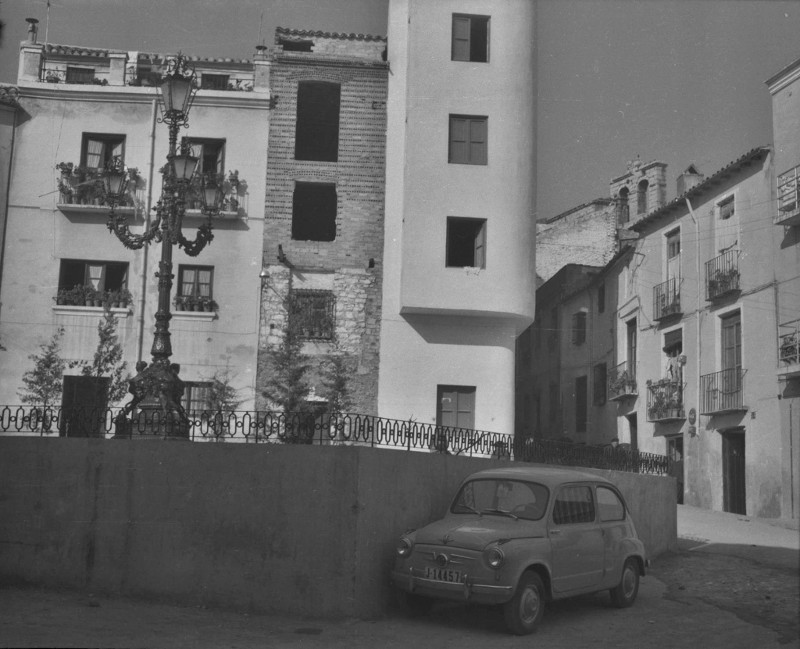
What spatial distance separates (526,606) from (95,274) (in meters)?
17.1

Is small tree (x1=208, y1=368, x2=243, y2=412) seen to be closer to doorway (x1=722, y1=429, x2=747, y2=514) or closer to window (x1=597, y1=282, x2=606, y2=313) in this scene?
doorway (x1=722, y1=429, x2=747, y2=514)

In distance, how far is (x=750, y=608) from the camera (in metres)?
12.1

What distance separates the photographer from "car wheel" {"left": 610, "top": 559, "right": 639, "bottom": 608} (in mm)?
12578

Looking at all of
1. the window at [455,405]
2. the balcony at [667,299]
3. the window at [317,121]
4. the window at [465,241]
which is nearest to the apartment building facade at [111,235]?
the window at [317,121]

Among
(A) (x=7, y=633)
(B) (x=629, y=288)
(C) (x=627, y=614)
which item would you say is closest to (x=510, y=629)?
(C) (x=627, y=614)

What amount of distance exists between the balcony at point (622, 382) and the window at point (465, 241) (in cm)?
1152

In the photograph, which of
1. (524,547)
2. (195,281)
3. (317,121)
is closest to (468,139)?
(317,121)

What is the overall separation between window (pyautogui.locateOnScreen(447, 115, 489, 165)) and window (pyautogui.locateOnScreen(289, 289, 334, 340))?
489 centimetres

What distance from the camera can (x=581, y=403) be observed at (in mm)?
38125

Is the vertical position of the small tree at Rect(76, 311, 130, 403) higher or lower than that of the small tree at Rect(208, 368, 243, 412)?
higher

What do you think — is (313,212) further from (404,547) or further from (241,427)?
(404,547)

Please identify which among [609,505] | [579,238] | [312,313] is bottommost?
[609,505]

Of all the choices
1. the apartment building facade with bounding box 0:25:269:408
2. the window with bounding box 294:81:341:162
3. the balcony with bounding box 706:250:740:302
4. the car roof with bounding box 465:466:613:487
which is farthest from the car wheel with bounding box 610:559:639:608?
the window with bounding box 294:81:341:162

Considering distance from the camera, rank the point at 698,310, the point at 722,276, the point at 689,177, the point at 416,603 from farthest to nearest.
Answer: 1. the point at 689,177
2. the point at 698,310
3. the point at 722,276
4. the point at 416,603
